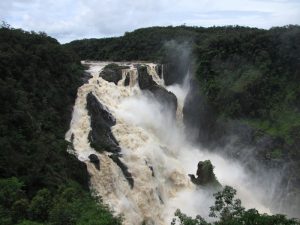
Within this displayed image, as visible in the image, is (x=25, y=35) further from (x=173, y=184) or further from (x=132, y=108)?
(x=173, y=184)

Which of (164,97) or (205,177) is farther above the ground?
(164,97)

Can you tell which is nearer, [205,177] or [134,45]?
[205,177]

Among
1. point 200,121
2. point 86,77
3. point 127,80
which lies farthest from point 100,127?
point 200,121

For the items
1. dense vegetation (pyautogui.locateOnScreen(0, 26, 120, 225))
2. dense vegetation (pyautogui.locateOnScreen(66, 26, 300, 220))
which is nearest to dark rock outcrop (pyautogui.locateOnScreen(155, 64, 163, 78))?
dense vegetation (pyautogui.locateOnScreen(66, 26, 300, 220))

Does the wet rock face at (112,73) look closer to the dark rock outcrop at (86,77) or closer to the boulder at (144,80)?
the dark rock outcrop at (86,77)

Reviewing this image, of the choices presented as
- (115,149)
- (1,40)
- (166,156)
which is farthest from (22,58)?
(166,156)

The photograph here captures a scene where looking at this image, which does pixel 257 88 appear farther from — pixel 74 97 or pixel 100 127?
pixel 74 97
